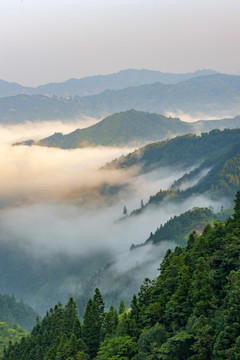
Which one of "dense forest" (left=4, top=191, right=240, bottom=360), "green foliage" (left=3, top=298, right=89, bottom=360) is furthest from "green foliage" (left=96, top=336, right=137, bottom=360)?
"green foliage" (left=3, top=298, right=89, bottom=360)

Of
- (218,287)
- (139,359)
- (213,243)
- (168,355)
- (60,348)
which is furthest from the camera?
(60,348)

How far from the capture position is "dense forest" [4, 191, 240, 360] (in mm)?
56188

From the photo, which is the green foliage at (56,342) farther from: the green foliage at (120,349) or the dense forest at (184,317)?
the green foliage at (120,349)

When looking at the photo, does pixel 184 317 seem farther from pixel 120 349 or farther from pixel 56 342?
pixel 56 342

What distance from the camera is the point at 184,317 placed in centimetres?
6762

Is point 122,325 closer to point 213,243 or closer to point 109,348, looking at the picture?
point 109,348

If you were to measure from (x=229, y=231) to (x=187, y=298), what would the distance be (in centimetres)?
1805

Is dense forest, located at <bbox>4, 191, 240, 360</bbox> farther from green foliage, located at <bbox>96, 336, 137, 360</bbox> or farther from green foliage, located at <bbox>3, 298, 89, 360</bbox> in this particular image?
green foliage, located at <bbox>3, 298, 89, 360</bbox>

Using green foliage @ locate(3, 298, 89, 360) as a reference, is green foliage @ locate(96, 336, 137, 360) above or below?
below

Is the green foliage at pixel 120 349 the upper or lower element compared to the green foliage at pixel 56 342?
lower

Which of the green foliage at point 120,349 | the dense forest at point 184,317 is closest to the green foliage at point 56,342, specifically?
the dense forest at point 184,317

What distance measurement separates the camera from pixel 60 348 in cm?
8788

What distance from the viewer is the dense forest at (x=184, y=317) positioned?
56188 mm

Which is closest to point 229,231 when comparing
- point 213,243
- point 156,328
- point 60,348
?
point 213,243
